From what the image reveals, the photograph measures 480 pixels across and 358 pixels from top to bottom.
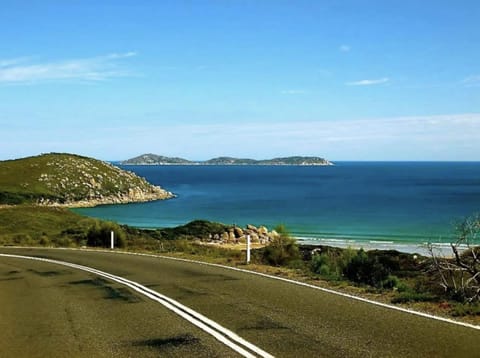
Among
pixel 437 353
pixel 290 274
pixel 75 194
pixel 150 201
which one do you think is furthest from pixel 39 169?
pixel 437 353

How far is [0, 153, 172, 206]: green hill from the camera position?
114000 millimetres

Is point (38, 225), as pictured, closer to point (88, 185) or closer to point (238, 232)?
point (238, 232)

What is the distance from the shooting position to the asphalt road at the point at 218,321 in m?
7.59

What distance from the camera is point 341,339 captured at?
26.0 ft

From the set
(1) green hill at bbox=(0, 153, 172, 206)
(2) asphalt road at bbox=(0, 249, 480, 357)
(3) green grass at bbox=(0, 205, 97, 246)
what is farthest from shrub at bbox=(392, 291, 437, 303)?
(1) green hill at bbox=(0, 153, 172, 206)

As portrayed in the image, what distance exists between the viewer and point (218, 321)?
9453 millimetres

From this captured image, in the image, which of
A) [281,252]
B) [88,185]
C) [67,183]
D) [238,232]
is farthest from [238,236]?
[88,185]

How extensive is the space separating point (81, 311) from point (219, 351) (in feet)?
14.5

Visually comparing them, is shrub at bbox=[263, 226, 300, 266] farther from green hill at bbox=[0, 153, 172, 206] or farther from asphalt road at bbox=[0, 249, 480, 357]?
green hill at bbox=[0, 153, 172, 206]

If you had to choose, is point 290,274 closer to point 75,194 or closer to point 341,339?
point 341,339

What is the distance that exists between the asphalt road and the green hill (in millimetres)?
96511

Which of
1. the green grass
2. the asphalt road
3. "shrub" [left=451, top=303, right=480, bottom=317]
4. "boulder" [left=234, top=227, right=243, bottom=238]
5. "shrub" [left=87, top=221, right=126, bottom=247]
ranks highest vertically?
"shrub" [left=451, top=303, right=480, bottom=317]

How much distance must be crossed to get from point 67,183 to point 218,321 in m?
123

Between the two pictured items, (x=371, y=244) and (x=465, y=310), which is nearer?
(x=465, y=310)
